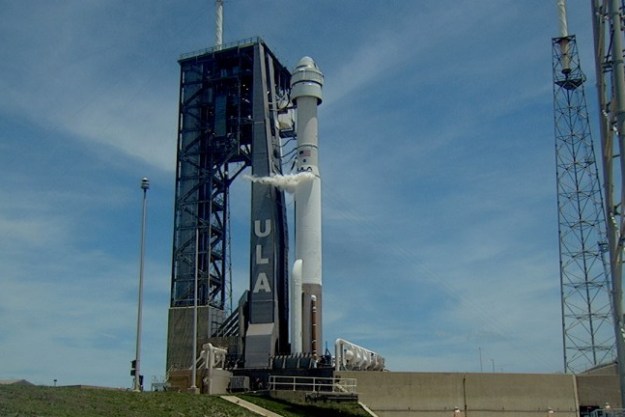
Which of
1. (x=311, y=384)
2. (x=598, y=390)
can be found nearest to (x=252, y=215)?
(x=311, y=384)

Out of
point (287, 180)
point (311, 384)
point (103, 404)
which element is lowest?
point (103, 404)

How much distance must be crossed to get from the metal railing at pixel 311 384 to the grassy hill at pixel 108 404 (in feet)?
25.9

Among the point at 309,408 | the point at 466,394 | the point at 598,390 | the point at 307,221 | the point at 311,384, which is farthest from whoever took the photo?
the point at 307,221

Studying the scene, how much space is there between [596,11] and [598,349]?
1463 inches

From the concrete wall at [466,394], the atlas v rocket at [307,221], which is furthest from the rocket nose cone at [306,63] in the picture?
the concrete wall at [466,394]

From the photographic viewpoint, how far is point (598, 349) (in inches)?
2749

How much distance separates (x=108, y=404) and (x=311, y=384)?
2335cm

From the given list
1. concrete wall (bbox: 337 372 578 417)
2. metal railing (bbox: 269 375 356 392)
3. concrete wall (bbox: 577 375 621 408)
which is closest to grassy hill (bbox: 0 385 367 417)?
metal railing (bbox: 269 375 356 392)

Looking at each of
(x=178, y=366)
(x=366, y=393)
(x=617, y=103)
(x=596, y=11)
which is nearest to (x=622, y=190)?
(x=617, y=103)

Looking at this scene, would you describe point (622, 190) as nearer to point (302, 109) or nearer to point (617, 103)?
point (617, 103)

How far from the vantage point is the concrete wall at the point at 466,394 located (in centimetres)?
6216

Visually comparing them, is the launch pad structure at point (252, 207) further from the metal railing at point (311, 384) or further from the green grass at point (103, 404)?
the green grass at point (103, 404)

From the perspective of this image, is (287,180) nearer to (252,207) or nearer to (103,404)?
(252,207)

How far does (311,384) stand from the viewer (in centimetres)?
5991
